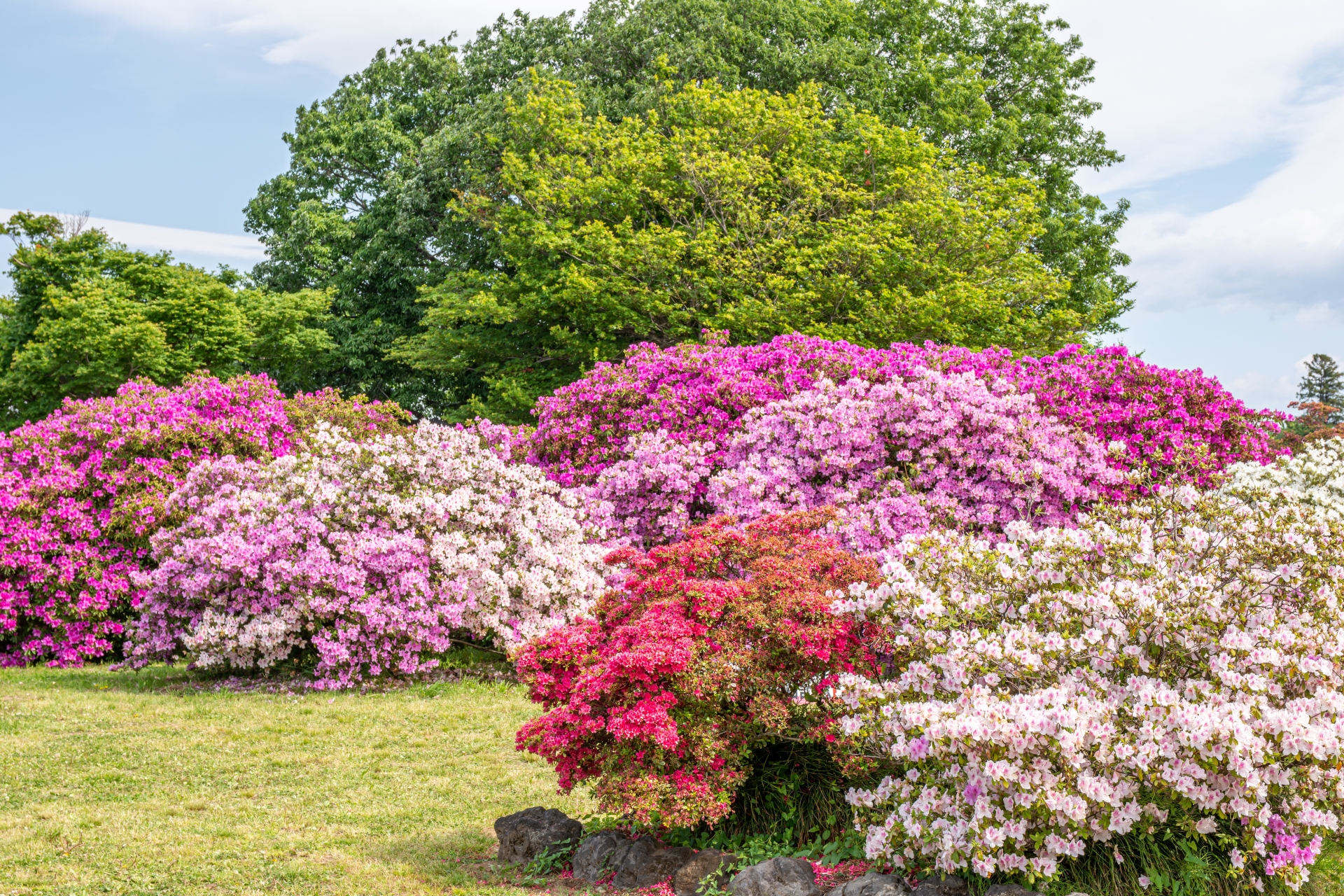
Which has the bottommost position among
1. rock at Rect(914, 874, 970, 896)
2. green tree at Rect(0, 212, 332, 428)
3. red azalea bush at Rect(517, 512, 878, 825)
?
rock at Rect(914, 874, 970, 896)

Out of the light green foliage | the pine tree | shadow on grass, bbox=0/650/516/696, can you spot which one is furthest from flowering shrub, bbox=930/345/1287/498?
the pine tree

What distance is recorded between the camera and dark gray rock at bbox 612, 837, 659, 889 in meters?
5.90

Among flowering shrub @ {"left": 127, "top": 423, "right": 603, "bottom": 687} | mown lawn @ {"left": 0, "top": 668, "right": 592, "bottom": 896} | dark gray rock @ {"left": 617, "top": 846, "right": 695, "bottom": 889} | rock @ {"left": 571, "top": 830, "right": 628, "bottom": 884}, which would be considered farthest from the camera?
flowering shrub @ {"left": 127, "top": 423, "right": 603, "bottom": 687}

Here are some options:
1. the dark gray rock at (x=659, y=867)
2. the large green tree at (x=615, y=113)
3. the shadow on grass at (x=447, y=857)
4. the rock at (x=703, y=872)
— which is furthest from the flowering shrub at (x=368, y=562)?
the large green tree at (x=615, y=113)

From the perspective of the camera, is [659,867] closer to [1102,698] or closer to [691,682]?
[691,682]

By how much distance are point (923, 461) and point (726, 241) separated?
1301 centimetres

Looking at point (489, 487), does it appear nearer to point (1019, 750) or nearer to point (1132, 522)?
point (1132, 522)

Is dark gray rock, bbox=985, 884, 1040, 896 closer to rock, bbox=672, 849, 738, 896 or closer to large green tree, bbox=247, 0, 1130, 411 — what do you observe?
rock, bbox=672, 849, 738, 896

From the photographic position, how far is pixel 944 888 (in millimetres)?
5004

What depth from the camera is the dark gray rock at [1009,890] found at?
4.72 metres

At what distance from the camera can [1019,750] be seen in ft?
15.4

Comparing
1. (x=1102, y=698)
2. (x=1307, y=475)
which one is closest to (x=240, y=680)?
(x=1102, y=698)

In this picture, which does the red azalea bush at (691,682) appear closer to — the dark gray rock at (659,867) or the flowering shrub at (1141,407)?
the dark gray rock at (659,867)

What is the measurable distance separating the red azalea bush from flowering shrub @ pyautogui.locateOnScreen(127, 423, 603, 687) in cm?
593
